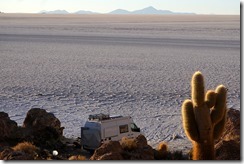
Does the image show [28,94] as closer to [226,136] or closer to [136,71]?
[136,71]

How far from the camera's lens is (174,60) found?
25844 mm

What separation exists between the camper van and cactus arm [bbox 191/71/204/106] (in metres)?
3.24

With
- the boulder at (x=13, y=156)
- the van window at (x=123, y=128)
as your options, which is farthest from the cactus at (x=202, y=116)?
the van window at (x=123, y=128)

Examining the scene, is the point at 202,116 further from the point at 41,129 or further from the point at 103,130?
the point at 41,129

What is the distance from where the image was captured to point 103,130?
33.3 feet

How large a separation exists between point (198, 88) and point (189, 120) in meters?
0.52

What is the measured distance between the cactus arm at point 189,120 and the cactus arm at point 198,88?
0.35 ft

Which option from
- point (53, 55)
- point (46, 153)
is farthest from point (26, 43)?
point (46, 153)

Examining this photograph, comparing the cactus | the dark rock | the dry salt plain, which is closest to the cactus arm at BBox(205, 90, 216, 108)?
the cactus

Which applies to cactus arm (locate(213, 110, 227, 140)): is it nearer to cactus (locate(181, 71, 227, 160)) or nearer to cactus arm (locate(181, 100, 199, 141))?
cactus (locate(181, 71, 227, 160))

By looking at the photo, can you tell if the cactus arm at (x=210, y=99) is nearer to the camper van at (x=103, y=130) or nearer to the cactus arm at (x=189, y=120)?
the cactus arm at (x=189, y=120)

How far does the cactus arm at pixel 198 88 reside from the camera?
6.98 meters

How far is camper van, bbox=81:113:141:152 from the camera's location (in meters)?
10.1

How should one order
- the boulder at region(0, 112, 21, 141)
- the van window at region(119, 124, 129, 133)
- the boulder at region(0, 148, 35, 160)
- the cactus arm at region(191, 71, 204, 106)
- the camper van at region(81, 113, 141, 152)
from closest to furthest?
the boulder at region(0, 148, 35, 160)
the cactus arm at region(191, 71, 204, 106)
the camper van at region(81, 113, 141, 152)
the boulder at region(0, 112, 21, 141)
the van window at region(119, 124, 129, 133)
